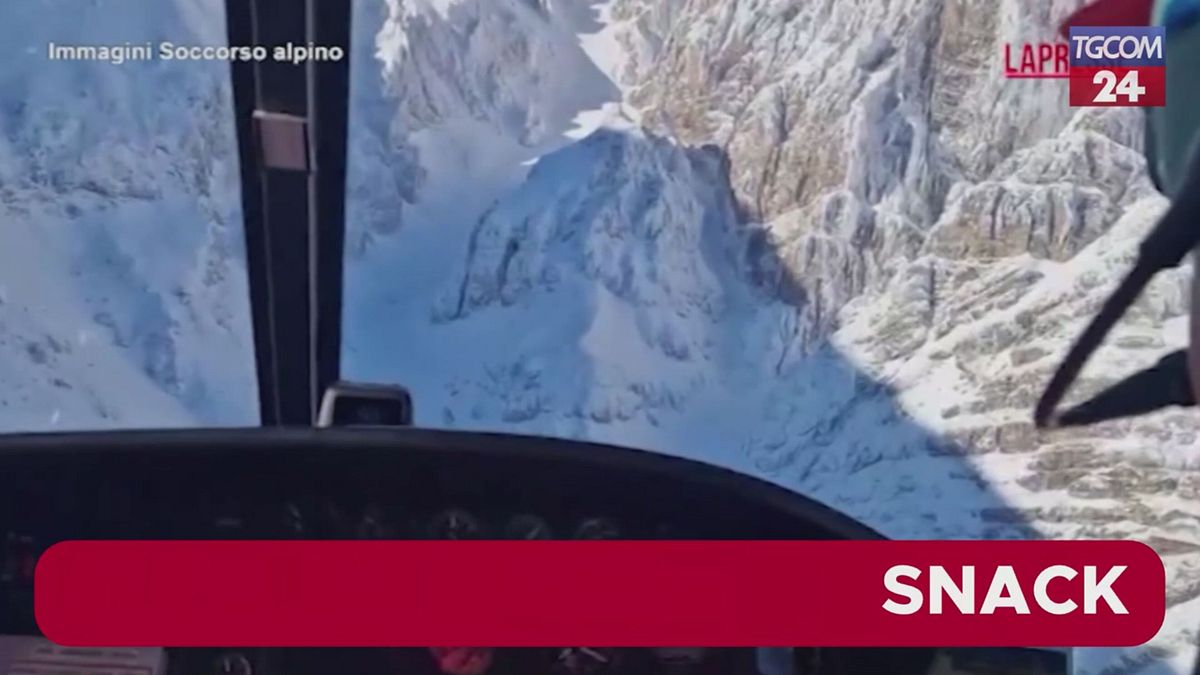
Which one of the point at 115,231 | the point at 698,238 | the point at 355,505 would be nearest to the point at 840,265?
the point at 698,238

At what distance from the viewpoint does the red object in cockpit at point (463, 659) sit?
212cm

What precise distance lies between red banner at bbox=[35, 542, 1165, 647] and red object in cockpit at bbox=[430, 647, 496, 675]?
45 millimetres

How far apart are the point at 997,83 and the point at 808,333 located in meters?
0.38

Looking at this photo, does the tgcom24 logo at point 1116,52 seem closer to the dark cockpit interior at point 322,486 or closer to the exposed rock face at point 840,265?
the exposed rock face at point 840,265

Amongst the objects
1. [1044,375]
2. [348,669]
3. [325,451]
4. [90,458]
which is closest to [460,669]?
[348,669]

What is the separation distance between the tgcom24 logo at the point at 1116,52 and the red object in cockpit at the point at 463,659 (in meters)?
0.97

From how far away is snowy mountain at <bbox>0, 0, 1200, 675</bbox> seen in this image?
2027 mm

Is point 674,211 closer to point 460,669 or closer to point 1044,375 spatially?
point 1044,375

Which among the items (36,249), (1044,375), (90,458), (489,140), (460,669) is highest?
(489,140)

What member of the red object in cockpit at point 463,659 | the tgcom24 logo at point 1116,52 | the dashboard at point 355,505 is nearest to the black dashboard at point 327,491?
the dashboard at point 355,505

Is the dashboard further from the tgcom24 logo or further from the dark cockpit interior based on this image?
the tgcom24 logo

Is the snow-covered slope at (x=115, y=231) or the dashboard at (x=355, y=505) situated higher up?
the snow-covered slope at (x=115, y=231)

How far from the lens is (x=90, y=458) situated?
2135 millimetres

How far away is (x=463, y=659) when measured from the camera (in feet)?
7.02
